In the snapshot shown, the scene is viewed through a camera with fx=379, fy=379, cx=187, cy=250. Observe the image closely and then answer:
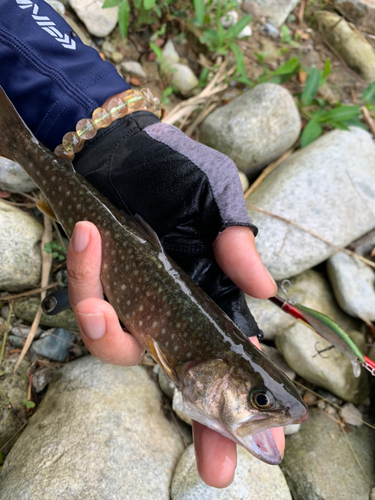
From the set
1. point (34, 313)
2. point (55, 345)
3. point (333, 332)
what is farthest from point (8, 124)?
point (333, 332)

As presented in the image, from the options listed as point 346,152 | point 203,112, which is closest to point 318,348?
point 346,152

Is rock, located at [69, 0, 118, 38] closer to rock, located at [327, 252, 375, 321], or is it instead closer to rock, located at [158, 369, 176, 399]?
rock, located at [327, 252, 375, 321]

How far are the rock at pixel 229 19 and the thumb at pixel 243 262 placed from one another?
12.9 ft

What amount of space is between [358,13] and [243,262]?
6113mm

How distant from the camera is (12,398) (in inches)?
104

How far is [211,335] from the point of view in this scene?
2072 millimetres

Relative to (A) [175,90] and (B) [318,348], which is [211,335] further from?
(A) [175,90]

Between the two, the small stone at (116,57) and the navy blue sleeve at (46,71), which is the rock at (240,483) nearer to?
the navy blue sleeve at (46,71)

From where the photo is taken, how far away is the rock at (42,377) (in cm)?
282

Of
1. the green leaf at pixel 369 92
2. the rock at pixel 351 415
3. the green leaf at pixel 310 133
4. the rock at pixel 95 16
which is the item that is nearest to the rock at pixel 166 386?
the rock at pixel 351 415

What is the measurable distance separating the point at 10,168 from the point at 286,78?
11.6 ft

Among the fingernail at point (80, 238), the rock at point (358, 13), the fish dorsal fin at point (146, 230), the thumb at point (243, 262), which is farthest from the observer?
the rock at point (358, 13)

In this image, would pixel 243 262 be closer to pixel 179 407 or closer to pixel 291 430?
Result: pixel 179 407

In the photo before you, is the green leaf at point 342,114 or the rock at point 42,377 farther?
the green leaf at point 342,114
